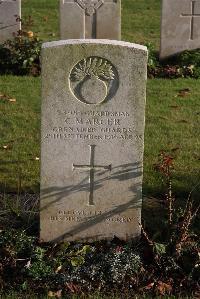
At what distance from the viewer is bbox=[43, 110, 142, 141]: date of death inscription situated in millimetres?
4738

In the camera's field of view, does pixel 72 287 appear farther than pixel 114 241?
No

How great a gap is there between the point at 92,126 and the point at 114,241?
0.95m

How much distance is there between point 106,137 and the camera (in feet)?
15.8

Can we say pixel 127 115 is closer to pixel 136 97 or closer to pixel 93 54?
pixel 136 97

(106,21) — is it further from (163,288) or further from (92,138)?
(163,288)

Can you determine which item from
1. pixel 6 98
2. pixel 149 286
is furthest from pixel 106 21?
pixel 149 286

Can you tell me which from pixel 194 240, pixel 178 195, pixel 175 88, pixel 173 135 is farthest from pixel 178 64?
pixel 194 240

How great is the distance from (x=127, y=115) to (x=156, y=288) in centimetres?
126

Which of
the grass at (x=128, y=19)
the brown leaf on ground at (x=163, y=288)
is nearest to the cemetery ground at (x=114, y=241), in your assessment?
the brown leaf on ground at (x=163, y=288)

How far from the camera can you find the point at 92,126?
4.77 m

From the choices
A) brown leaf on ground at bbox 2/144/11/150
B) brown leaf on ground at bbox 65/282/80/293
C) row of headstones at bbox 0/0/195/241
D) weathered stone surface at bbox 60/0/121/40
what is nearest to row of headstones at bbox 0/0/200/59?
weathered stone surface at bbox 60/0/121/40

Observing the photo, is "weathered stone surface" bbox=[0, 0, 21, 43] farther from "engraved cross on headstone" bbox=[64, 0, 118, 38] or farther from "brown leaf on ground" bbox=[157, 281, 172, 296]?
"brown leaf on ground" bbox=[157, 281, 172, 296]

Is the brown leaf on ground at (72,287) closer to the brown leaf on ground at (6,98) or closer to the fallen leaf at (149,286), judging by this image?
the fallen leaf at (149,286)

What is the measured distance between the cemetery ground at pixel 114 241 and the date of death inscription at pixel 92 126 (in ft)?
1.36
